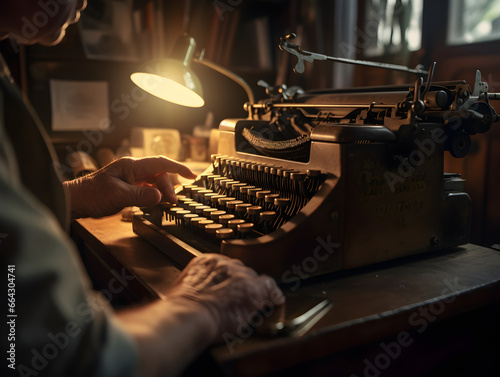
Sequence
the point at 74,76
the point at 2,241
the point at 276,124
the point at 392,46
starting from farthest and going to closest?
the point at 74,76 → the point at 392,46 → the point at 276,124 → the point at 2,241

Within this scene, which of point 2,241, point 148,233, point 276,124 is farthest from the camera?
point 276,124

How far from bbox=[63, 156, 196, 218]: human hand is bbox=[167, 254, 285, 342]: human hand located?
1.76 feet

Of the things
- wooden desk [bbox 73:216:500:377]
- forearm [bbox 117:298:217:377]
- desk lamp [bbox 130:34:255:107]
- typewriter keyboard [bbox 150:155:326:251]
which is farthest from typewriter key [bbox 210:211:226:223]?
desk lamp [bbox 130:34:255:107]

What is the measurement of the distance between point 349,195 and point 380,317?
30 centimetres

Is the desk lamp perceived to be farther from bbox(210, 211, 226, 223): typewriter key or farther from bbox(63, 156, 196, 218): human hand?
bbox(210, 211, 226, 223): typewriter key

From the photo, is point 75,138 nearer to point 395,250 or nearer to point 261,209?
point 261,209

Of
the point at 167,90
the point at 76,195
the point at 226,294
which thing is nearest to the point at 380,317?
the point at 226,294

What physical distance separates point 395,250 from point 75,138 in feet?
6.35

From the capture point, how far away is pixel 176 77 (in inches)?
59.5

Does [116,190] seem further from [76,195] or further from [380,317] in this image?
[380,317]

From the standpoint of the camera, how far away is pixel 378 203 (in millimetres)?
1048

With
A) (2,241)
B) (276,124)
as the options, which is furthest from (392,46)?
(2,241)

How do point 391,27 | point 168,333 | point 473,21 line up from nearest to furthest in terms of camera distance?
point 168,333 → point 473,21 → point 391,27

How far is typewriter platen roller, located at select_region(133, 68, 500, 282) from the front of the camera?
0.98 m
